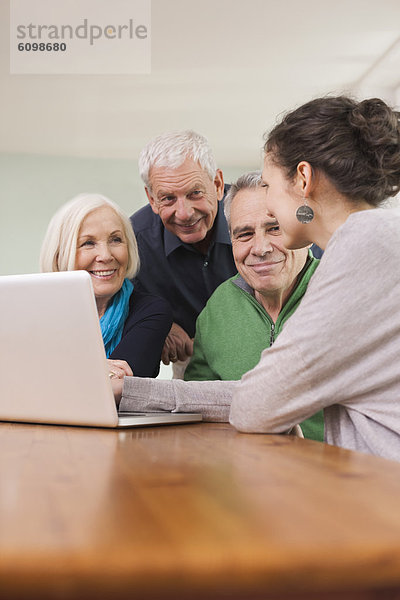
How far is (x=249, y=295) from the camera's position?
181 cm

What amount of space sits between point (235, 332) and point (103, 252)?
0.58 m

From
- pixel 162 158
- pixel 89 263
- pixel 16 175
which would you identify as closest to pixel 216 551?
pixel 89 263

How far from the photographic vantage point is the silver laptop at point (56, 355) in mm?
985

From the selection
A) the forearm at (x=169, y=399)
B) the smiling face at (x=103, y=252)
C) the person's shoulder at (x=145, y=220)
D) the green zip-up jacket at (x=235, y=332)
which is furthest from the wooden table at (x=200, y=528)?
the person's shoulder at (x=145, y=220)

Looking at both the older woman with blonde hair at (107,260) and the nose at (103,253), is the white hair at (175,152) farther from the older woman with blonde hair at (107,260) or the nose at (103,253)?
the nose at (103,253)

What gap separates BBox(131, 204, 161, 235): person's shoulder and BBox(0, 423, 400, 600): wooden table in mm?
1920

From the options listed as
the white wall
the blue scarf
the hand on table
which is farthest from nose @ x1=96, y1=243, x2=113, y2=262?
the white wall

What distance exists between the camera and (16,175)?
779 cm

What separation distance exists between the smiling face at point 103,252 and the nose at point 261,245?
49 cm

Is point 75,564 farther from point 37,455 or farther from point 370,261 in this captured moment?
point 370,261

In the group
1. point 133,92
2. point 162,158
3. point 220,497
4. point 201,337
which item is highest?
point 133,92

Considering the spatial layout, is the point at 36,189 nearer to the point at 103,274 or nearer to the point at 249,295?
the point at 103,274

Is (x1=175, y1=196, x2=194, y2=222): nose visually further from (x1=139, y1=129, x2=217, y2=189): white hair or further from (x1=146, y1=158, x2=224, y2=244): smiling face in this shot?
(x1=139, y1=129, x2=217, y2=189): white hair

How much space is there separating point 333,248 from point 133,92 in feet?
18.0
